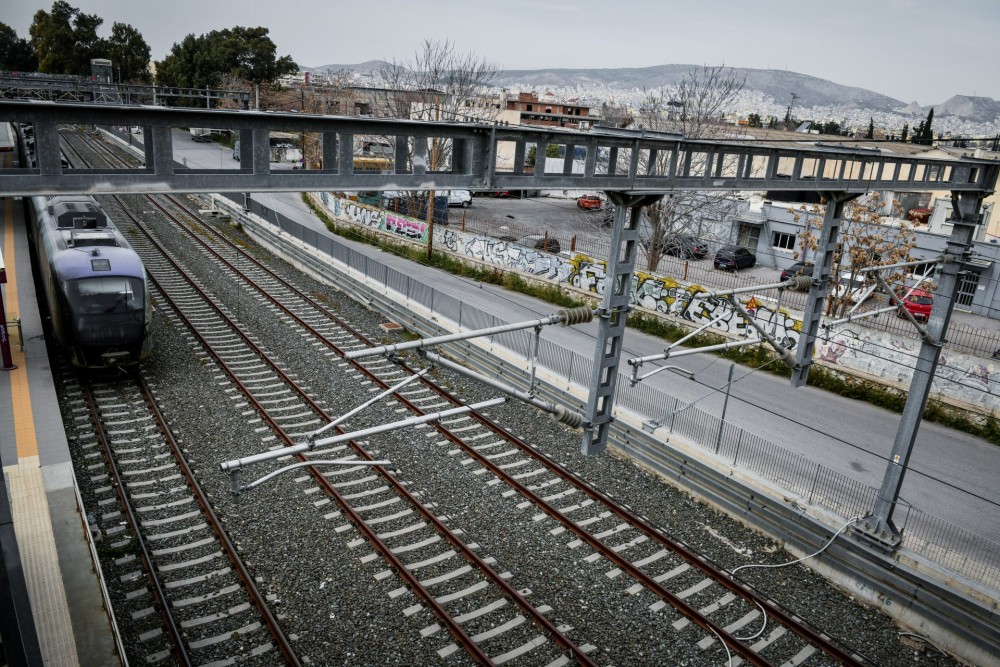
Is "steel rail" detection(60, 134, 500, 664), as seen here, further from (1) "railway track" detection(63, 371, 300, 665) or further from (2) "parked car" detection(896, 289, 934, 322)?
(2) "parked car" detection(896, 289, 934, 322)

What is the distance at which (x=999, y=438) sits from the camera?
56.6ft

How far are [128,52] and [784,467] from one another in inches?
3575

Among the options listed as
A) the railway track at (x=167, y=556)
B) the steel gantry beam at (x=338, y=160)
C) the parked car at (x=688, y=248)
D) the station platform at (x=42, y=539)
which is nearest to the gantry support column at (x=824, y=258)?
the steel gantry beam at (x=338, y=160)

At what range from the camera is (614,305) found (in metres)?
8.47

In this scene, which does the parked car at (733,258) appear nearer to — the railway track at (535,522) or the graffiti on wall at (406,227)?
the graffiti on wall at (406,227)

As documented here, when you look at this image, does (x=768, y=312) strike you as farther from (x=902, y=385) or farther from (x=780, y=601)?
(x=780, y=601)

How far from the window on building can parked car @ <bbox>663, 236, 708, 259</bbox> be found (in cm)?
363

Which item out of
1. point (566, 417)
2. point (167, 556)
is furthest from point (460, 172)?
point (167, 556)

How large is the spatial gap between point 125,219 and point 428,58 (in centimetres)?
1936

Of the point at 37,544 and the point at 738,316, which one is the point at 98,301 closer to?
the point at 37,544

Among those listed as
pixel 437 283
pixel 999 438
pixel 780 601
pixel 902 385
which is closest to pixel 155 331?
pixel 437 283

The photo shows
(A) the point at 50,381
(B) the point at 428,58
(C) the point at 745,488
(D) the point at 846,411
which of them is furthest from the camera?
(B) the point at 428,58

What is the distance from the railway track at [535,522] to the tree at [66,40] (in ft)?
257

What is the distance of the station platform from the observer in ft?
20.6
